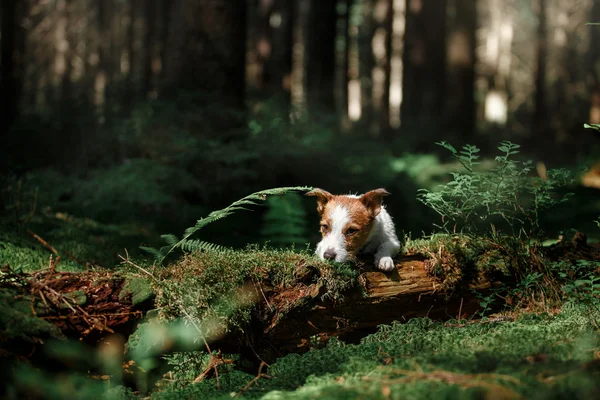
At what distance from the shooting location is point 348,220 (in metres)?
5.08

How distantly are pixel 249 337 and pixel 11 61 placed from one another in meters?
12.9

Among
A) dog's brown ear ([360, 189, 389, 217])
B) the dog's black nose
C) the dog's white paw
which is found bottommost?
the dog's white paw

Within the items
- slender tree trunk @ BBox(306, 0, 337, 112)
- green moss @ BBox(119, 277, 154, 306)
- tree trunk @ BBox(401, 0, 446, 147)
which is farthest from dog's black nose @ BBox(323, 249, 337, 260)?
tree trunk @ BBox(401, 0, 446, 147)

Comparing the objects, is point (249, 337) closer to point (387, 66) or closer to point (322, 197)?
point (322, 197)

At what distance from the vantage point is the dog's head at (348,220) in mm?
5008

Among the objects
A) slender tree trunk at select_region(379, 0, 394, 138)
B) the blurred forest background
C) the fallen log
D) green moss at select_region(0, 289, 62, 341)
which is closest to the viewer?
green moss at select_region(0, 289, 62, 341)

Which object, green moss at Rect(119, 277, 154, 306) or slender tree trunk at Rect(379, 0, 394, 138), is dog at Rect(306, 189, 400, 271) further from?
slender tree trunk at Rect(379, 0, 394, 138)

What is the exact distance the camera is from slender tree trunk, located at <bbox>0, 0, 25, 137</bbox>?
13.3 meters

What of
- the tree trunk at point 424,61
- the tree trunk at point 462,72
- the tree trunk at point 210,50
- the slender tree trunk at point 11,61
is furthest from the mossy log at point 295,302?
the tree trunk at point 424,61

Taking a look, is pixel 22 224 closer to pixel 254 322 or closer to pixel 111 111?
pixel 254 322

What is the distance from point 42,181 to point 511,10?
51.3m

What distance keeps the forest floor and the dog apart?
9.9 inches

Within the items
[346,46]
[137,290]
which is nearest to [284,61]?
[346,46]

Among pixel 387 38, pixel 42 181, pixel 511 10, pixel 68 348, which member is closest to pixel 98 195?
pixel 42 181
